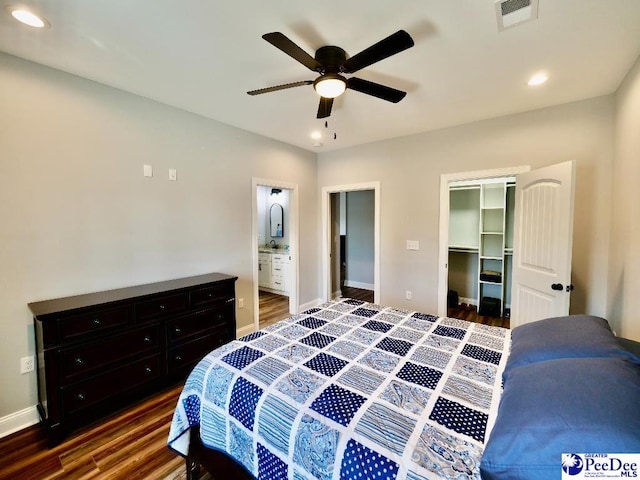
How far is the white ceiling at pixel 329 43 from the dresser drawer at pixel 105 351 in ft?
6.70

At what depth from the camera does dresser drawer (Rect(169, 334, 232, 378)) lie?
243 centimetres

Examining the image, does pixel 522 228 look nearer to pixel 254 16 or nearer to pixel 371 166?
pixel 371 166

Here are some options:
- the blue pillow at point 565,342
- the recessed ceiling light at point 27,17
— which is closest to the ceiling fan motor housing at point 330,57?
the recessed ceiling light at point 27,17

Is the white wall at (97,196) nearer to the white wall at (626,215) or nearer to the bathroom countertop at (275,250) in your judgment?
the bathroom countertop at (275,250)

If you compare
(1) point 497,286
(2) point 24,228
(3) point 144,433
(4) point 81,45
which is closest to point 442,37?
(4) point 81,45

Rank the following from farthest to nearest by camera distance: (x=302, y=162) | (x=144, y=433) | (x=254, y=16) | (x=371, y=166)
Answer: (x=302, y=162) < (x=371, y=166) < (x=144, y=433) < (x=254, y=16)

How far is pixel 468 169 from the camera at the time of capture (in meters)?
3.27

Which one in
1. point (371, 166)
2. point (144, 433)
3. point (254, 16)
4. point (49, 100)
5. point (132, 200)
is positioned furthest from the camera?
point (371, 166)

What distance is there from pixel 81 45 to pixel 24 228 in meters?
1.33

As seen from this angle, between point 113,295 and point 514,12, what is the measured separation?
10.8 feet

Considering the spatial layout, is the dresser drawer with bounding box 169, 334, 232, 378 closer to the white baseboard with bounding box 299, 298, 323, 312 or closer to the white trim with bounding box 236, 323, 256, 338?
the white trim with bounding box 236, 323, 256, 338

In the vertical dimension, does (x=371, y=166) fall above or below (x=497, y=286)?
above

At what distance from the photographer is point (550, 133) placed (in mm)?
2793

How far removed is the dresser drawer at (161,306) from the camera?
7.26 ft
